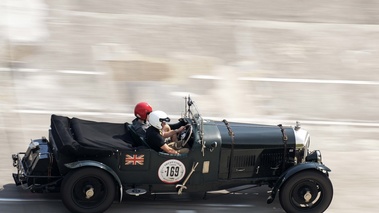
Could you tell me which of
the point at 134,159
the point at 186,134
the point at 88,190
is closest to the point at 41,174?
the point at 88,190

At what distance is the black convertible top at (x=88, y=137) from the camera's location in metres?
10.8

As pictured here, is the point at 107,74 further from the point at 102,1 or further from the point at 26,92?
the point at 102,1

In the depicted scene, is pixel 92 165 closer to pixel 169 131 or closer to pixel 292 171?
pixel 169 131

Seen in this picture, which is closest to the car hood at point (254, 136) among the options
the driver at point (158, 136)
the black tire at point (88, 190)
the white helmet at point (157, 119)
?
the driver at point (158, 136)

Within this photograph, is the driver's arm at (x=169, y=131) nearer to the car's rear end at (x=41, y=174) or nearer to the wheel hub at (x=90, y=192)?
the wheel hub at (x=90, y=192)

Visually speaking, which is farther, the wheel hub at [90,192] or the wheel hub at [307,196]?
the wheel hub at [307,196]

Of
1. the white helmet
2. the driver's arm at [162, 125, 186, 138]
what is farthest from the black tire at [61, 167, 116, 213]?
the driver's arm at [162, 125, 186, 138]

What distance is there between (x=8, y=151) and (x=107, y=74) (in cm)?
415

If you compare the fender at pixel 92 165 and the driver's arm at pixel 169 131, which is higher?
the driver's arm at pixel 169 131

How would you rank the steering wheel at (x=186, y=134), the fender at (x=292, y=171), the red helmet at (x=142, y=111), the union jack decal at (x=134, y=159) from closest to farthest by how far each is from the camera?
1. the union jack decal at (x=134, y=159)
2. the fender at (x=292, y=171)
3. the steering wheel at (x=186, y=134)
4. the red helmet at (x=142, y=111)

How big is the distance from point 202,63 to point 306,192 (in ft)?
23.7

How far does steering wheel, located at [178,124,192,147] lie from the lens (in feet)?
37.7

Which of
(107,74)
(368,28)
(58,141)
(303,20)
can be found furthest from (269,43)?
(58,141)

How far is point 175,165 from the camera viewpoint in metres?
11.2
